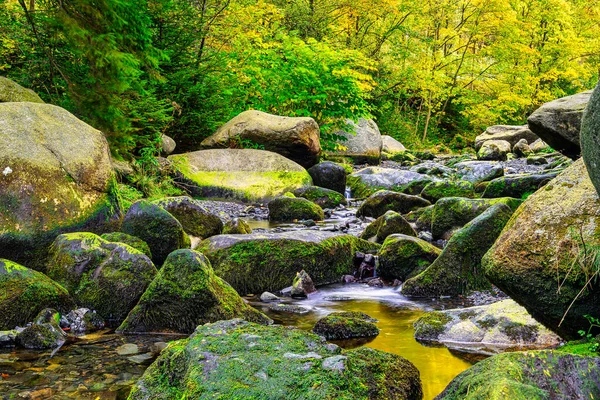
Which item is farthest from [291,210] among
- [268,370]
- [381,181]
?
[268,370]

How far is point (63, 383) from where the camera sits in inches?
137

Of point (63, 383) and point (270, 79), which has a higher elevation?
point (270, 79)

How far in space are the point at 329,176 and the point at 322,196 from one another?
1669 mm

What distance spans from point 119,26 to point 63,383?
23.1 feet

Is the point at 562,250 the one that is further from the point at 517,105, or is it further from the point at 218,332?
the point at 517,105

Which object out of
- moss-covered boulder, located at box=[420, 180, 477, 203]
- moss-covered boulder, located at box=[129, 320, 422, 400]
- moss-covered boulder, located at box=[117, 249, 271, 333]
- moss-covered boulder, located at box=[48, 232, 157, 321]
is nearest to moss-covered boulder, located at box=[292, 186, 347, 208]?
moss-covered boulder, located at box=[420, 180, 477, 203]

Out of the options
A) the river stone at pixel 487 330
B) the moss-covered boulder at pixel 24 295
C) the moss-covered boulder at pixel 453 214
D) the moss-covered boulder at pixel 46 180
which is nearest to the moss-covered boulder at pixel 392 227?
the moss-covered boulder at pixel 453 214

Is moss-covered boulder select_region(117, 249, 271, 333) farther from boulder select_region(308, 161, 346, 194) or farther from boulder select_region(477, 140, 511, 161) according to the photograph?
boulder select_region(477, 140, 511, 161)

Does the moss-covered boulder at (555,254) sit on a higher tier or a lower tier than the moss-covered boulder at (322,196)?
higher

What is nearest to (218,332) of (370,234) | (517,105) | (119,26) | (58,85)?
(370,234)

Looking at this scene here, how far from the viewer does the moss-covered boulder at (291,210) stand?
35.0 feet

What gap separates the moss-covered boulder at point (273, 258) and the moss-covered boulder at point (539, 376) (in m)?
3.66

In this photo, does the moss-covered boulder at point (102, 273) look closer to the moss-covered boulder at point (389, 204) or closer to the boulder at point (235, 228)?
the boulder at point (235, 228)

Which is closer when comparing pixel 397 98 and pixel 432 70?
pixel 432 70
